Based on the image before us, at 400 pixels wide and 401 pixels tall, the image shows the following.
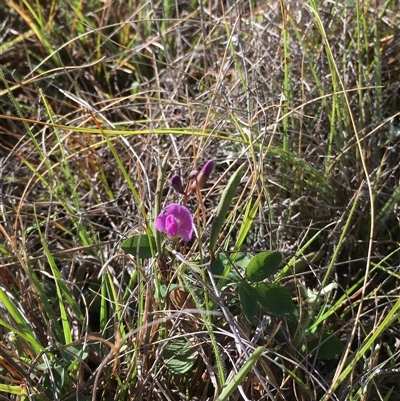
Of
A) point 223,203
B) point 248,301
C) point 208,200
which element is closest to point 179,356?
point 248,301

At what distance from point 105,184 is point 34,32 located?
0.57 metres

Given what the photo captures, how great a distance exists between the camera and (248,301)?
105 cm

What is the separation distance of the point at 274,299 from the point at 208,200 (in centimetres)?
43

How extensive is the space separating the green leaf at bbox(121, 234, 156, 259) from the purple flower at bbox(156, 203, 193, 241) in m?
0.06

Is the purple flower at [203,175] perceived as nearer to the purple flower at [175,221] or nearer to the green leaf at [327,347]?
the purple flower at [175,221]

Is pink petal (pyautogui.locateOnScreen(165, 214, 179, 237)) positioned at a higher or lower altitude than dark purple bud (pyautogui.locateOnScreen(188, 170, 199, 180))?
lower

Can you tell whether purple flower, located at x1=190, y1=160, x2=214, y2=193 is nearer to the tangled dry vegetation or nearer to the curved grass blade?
the tangled dry vegetation

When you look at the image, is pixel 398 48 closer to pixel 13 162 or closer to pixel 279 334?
pixel 279 334

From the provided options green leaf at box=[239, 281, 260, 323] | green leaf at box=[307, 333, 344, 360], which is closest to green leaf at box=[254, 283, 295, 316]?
green leaf at box=[239, 281, 260, 323]

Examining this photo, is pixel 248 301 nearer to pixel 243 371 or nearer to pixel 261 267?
pixel 261 267

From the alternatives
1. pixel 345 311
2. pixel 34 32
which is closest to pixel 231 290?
pixel 345 311

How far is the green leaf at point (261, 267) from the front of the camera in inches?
42.3

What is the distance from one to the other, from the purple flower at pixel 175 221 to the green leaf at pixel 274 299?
148 mm

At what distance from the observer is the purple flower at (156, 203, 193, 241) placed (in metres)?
1.02
